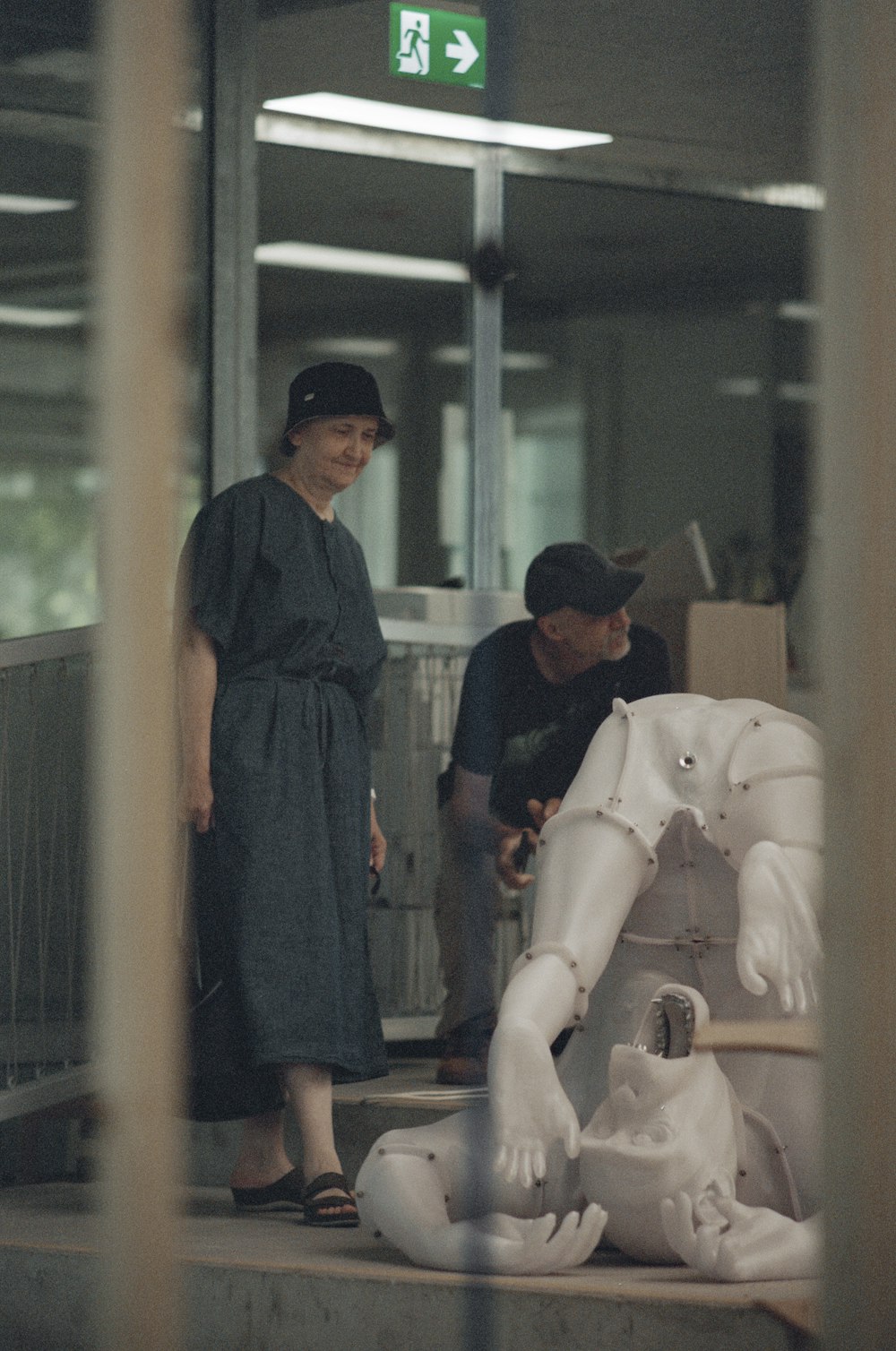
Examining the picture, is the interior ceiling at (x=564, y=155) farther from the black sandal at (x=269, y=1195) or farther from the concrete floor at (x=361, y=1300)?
the concrete floor at (x=361, y=1300)

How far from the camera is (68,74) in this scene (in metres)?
6.43

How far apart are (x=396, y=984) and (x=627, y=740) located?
80.3 inches

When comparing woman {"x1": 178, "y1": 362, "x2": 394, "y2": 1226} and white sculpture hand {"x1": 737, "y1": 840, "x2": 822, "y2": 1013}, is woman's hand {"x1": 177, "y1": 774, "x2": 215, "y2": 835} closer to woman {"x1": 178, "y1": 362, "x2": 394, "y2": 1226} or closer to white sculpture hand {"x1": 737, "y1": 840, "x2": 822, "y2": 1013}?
woman {"x1": 178, "y1": 362, "x2": 394, "y2": 1226}

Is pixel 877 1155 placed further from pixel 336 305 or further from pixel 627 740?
pixel 336 305

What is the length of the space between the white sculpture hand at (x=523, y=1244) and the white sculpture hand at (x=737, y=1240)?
0.13m

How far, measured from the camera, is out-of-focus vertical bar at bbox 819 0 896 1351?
1993 millimetres

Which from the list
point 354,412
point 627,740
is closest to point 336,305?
point 354,412

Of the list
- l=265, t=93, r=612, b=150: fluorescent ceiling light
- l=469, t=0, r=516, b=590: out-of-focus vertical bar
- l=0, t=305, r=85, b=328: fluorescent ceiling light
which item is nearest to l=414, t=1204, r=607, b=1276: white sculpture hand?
l=469, t=0, r=516, b=590: out-of-focus vertical bar

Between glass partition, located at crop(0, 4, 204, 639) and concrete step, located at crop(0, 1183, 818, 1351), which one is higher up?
glass partition, located at crop(0, 4, 204, 639)

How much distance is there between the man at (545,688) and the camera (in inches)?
189

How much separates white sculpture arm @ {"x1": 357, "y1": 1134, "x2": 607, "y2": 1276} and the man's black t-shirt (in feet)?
3.53

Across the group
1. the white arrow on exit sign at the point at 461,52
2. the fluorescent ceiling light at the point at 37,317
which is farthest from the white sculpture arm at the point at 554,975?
the fluorescent ceiling light at the point at 37,317

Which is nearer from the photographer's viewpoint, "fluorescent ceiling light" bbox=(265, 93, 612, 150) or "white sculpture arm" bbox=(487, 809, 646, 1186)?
"white sculpture arm" bbox=(487, 809, 646, 1186)

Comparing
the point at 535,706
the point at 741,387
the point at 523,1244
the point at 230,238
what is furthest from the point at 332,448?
the point at 741,387
